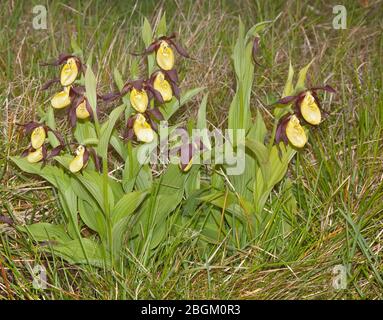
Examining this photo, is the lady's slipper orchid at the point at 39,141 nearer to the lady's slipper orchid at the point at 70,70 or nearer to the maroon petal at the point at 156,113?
the lady's slipper orchid at the point at 70,70

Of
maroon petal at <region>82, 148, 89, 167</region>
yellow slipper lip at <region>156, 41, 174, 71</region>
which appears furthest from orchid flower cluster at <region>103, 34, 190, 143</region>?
maroon petal at <region>82, 148, 89, 167</region>

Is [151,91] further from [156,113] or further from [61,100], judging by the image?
[61,100]

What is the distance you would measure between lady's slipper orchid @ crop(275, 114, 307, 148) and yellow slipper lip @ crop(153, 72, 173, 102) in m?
0.29

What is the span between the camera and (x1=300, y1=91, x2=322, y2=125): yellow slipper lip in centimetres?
172

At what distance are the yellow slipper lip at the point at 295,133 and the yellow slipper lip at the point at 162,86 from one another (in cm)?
31

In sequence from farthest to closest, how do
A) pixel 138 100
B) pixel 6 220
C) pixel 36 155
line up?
pixel 6 220, pixel 36 155, pixel 138 100

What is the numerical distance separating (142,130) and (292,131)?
37 cm

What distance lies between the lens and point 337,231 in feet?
6.46

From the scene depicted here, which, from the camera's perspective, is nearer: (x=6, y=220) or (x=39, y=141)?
(x=39, y=141)

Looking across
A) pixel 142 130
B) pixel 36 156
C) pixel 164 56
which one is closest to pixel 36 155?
pixel 36 156

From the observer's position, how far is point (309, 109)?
1.72 m

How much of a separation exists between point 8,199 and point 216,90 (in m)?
0.88

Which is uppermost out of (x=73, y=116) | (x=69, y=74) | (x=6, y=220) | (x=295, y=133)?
(x=69, y=74)
